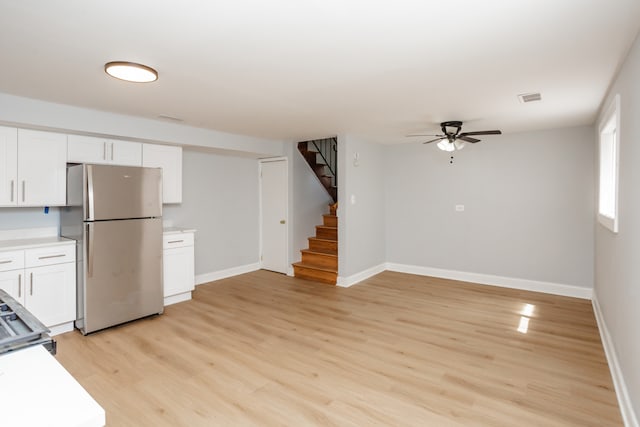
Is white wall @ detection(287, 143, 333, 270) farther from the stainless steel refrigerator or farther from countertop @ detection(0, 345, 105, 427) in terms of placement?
countertop @ detection(0, 345, 105, 427)

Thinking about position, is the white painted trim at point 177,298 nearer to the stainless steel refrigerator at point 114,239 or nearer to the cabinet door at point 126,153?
the stainless steel refrigerator at point 114,239

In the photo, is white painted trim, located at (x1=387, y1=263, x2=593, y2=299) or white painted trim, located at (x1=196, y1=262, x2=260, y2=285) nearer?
white painted trim, located at (x1=387, y1=263, x2=593, y2=299)

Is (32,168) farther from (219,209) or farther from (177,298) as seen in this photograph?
(219,209)

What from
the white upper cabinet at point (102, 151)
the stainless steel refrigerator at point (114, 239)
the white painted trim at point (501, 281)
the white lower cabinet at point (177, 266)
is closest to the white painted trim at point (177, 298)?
the white lower cabinet at point (177, 266)

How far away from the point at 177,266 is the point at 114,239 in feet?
3.28

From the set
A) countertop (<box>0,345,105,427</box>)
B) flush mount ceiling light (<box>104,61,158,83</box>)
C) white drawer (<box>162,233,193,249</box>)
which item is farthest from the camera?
white drawer (<box>162,233,193,249</box>)

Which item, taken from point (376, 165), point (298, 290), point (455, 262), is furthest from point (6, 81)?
point (455, 262)

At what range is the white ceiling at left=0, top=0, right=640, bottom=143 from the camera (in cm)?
175

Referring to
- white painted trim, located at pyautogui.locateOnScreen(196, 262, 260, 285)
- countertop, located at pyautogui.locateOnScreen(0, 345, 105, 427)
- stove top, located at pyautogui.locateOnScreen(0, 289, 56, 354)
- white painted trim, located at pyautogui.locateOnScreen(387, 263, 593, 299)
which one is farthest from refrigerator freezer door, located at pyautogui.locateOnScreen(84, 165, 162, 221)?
white painted trim, located at pyautogui.locateOnScreen(387, 263, 593, 299)

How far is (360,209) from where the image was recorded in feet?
18.4

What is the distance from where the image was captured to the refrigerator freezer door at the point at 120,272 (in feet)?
11.5

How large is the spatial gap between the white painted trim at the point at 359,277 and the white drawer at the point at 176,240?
2315 mm

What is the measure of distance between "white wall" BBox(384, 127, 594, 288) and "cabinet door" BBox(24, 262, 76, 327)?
4.82 meters

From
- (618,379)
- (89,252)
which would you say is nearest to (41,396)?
(89,252)
